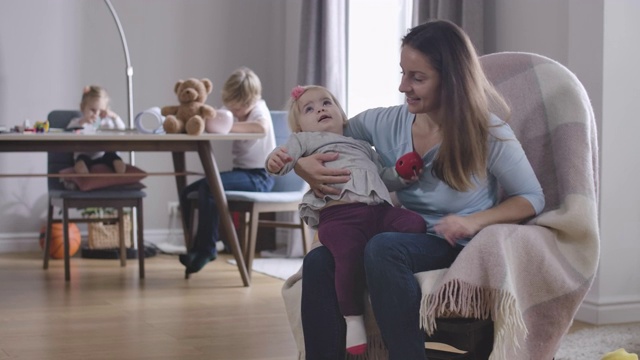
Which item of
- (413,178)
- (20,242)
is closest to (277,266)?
(20,242)

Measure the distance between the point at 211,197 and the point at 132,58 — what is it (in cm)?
171

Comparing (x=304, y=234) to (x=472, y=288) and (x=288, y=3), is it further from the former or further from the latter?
(x=472, y=288)

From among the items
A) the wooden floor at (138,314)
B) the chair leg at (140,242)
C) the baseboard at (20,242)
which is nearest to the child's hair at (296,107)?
the wooden floor at (138,314)

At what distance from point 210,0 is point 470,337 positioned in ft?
14.9

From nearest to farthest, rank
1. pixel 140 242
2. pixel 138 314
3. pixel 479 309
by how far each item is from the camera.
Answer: pixel 479 309, pixel 138 314, pixel 140 242

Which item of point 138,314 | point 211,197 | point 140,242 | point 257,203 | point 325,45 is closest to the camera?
point 138,314

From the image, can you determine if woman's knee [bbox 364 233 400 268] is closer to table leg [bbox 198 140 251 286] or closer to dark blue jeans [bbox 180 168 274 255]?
table leg [bbox 198 140 251 286]

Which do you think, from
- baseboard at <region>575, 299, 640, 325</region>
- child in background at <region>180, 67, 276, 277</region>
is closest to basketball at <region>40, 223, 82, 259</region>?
child in background at <region>180, 67, 276, 277</region>

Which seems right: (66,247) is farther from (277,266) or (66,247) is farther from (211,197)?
(277,266)

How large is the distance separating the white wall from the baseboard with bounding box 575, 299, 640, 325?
2.97 metres

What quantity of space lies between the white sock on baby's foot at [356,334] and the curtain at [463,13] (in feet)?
6.18

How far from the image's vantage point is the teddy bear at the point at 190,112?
4062 millimetres

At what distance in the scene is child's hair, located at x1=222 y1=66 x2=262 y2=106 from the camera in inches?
177

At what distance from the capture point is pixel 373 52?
5.14 meters
